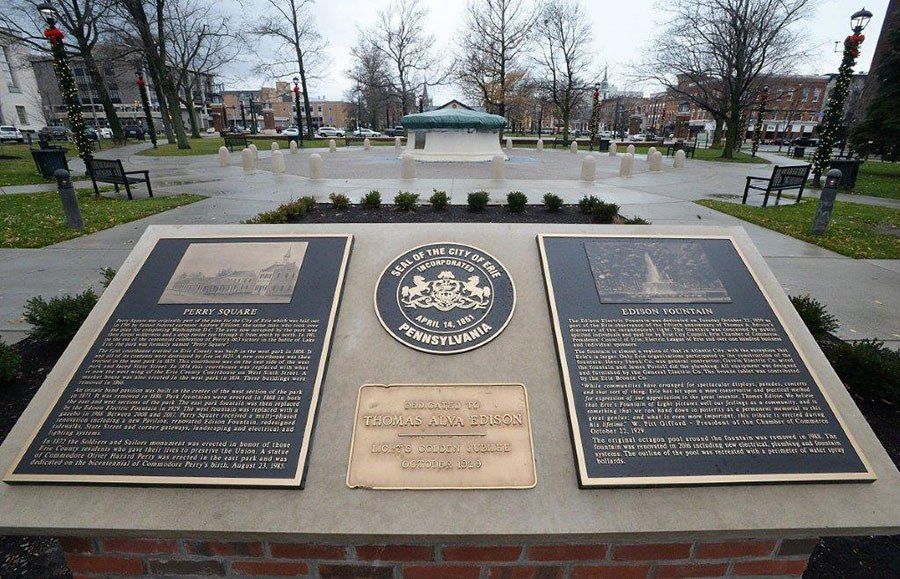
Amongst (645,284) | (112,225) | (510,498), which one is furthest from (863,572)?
(112,225)

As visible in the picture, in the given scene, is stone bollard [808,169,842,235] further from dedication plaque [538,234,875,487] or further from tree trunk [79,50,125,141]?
tree trunk [79,50,125,141]

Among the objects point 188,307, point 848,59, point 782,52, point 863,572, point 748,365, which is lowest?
point 863,572

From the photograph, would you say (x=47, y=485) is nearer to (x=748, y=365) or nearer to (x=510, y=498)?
(x=510, y=498)

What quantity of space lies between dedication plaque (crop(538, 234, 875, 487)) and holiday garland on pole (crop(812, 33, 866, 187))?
15.9m

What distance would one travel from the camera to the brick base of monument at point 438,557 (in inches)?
83.0

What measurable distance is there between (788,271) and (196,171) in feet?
67.6

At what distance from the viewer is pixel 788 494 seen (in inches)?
82.3

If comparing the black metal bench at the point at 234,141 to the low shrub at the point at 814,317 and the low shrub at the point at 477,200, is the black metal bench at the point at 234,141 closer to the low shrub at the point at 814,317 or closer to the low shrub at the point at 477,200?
the low shrub at the point at 477,200

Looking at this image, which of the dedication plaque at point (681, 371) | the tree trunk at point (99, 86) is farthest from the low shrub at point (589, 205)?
the tree trunk at point (99, 86)

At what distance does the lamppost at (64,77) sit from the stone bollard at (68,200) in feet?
22.7

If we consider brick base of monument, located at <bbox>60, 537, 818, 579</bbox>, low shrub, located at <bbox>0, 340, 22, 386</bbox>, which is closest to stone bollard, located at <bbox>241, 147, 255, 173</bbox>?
Result: low shrub, located at <bbox>0, 340, 22, 386</bbox>

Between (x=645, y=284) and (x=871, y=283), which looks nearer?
(x=645, y=284)

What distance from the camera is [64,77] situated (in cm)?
1454

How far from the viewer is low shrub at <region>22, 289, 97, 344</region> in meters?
4.20
